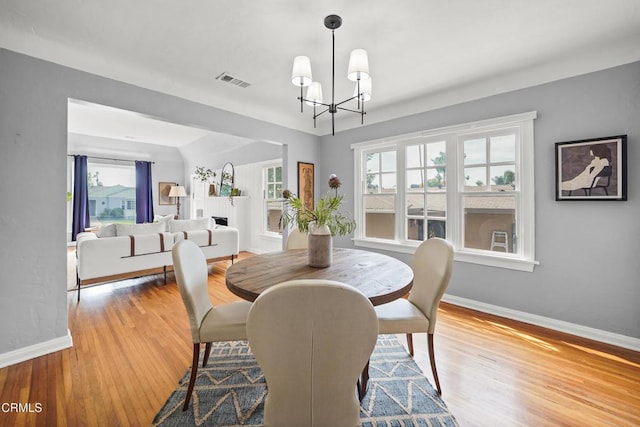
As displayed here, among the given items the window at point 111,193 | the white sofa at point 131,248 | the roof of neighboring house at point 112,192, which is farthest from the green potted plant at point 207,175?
the white sofa at point 131,248

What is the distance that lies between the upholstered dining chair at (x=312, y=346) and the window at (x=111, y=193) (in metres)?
8.55

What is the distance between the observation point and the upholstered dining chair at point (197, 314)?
5.10 feet

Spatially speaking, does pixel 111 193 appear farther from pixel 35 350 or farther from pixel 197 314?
pixel 197 314

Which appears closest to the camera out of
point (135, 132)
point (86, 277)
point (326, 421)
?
point (326, 421)

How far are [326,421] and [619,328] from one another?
2804 mm

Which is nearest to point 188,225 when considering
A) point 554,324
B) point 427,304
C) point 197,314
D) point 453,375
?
point 197,314

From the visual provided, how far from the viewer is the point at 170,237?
13.2 ft

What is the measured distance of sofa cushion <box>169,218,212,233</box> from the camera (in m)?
4.35

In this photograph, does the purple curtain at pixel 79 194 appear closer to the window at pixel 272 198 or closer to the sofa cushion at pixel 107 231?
the sofa cushion at pixel 107 231

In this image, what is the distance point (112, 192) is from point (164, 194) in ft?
4.09

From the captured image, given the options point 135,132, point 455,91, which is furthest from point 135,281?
point 455,91

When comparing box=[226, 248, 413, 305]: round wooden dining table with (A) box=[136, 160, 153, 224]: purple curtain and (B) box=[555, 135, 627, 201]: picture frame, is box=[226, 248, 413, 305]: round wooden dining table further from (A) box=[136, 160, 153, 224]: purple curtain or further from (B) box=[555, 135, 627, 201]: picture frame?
(A) box=[136, 160, 153, 224]: purple curtain

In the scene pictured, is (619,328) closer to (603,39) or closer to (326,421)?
(603,39)

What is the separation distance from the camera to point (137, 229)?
382 cm
